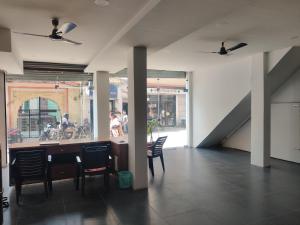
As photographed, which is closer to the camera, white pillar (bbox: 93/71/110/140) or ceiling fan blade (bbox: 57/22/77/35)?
ceiling fan blade (bbox: 57/22/77/35)

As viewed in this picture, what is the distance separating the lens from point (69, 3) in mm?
2918

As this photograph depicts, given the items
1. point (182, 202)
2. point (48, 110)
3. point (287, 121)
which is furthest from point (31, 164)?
point (287, 121)

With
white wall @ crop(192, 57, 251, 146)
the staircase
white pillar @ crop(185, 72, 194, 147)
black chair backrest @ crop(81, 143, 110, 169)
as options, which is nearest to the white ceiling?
the staircase

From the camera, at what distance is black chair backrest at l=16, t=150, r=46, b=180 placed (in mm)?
3736

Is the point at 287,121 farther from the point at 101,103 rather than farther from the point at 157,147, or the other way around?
the point at 101,103

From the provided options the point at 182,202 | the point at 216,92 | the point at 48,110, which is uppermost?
the point at 216,92

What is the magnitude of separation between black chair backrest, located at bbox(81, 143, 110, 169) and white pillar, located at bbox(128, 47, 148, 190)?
551 mm

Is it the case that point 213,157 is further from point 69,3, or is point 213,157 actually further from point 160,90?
point 69,3

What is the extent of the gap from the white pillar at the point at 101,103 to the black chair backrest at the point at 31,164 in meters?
3.13

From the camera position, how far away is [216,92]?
752 cm

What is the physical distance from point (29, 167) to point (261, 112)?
526 cm

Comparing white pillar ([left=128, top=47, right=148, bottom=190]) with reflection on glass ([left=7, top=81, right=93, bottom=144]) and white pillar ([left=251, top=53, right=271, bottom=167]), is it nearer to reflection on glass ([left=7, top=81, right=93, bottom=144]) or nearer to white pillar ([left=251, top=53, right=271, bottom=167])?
white pillar ([left=251, top=53, right=271, bottom=167])

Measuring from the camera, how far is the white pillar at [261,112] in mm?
5641

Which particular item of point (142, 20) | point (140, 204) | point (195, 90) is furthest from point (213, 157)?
point (142, 20)
